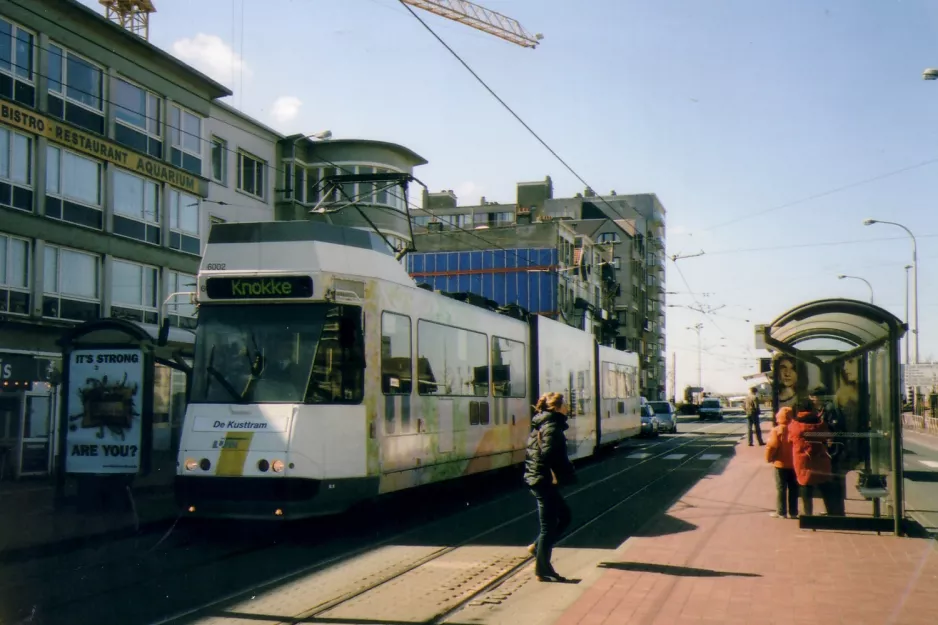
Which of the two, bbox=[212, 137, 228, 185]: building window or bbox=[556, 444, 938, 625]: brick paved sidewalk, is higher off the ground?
bbox=[212, 137, 228, 185]: building window

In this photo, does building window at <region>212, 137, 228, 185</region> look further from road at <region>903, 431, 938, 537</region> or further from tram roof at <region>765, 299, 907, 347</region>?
tram roof at <region>765, 299, 907, 347</region>

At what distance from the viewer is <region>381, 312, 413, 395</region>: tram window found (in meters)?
12.2

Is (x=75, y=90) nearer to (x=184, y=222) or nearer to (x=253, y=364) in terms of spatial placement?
(x=184, y=222)

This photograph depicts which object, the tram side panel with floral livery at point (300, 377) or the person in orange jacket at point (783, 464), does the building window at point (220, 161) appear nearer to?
the tram side panel with floral livery at point (300, 377)

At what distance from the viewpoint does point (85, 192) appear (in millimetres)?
27781

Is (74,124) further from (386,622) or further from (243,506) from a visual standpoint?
(386,622)

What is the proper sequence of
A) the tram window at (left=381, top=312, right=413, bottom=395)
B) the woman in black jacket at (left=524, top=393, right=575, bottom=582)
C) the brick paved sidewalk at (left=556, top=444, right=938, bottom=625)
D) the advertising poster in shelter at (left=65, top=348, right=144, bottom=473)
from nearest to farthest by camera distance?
the brick paved sidewalk at (left=556, top=444, right=938, bottom=625)
the woman in black jacket at (left=524, top=393, right=575, bottom=582)
the tram window at (left=381, top=312, right=413, bottom=395)
the advertising poster in shelter at (left=65, top=348, right=144, bottom=473)

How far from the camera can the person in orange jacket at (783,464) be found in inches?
494

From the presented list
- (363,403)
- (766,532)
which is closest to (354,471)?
(363,403)

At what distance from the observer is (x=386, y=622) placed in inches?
293

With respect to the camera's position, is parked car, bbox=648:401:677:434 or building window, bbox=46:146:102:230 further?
parked car, bbox=648:401:677:434

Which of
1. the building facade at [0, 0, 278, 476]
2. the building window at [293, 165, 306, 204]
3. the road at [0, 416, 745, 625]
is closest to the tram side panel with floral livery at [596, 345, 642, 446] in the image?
the road at [0, 416, 745, 625]

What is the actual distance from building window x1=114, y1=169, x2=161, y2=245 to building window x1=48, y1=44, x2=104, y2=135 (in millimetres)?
1798

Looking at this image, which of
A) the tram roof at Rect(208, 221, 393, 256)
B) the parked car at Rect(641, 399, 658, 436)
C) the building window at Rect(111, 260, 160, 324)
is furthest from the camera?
the parked car at Rect(641, 399, 658, 436)
